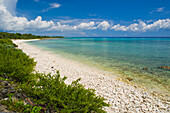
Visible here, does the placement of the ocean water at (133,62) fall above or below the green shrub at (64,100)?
below

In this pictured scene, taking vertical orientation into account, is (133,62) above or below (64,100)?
below

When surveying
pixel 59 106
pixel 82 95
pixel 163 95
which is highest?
pixel 82 95

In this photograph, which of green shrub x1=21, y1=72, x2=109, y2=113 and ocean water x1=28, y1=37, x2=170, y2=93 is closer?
green shrub x1=21, y1=72, x2=109, y2=113

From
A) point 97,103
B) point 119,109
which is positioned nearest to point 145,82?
point 119,109

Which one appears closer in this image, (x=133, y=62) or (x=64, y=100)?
(x=64, y=100)

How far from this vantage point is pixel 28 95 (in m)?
4.43

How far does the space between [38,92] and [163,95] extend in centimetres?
805

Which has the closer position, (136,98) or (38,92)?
(38,92)

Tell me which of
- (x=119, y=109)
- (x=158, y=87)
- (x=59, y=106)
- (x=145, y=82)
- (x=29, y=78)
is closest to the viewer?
(x=59, y=106)

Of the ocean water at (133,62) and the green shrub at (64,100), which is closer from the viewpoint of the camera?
the green shrub at (64,100)

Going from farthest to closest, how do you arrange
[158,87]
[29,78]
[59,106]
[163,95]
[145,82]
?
1. [145,82]
2. [158,87]
3. [163,95]
4. [29,78]
5. [59,106]

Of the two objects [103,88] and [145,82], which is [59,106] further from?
[145,82]

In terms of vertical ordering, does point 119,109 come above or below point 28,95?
below

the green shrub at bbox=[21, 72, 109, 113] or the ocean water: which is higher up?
the green shrub at bbox=[21, 72, 109, 113]
